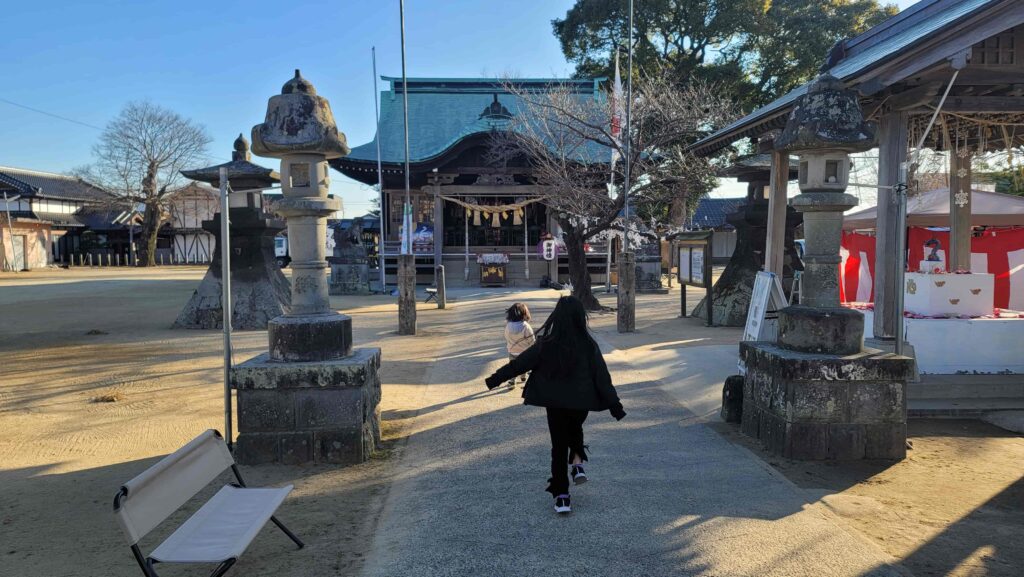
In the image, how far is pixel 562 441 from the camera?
3752mm

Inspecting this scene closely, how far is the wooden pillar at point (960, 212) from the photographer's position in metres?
8.92

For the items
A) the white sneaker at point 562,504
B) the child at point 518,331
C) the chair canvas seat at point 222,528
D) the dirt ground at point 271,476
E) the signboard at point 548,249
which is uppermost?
the signboard at point 548,249

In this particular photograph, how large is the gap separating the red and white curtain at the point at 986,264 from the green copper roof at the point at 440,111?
41.8 feet

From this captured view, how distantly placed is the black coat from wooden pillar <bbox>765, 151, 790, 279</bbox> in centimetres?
496

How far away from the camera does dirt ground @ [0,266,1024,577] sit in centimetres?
325

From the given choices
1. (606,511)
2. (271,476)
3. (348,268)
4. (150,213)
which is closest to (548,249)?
(348,268)

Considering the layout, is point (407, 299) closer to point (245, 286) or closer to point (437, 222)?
point (245, 286)

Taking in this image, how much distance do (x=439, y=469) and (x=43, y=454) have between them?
3.34 m

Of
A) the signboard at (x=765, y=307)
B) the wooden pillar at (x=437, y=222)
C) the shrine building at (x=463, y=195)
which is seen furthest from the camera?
the wooden pillar at (x=437, y=222)

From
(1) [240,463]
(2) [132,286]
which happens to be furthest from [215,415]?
(2) [132,286]

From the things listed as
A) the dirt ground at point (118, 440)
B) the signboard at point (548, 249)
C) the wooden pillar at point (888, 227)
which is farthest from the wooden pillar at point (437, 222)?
the wooden pillar at point (888, 227)

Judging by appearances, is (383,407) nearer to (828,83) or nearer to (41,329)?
A: (828,83)

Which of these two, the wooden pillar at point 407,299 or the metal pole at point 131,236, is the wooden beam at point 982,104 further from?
the metal pole at point 131,236

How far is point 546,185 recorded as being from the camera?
63.2 ft
